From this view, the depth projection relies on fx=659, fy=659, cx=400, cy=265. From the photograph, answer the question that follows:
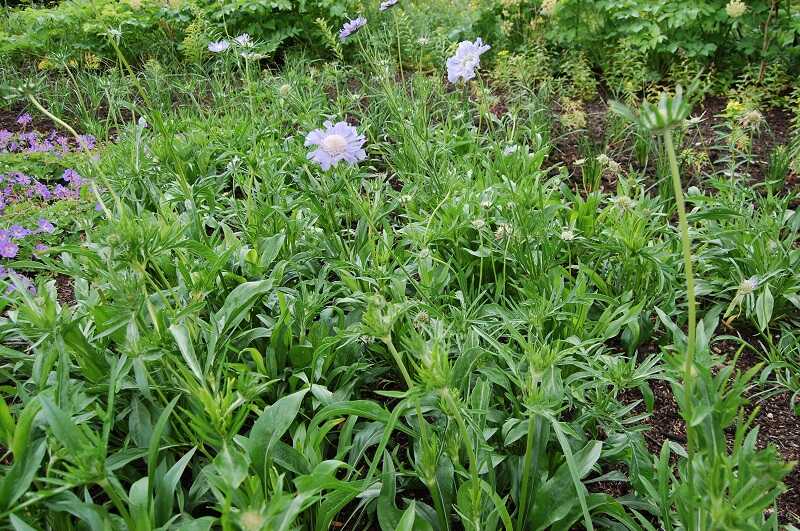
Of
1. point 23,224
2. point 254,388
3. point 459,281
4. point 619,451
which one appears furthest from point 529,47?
point 254,388

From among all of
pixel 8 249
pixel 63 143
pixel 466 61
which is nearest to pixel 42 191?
pixel 63 143

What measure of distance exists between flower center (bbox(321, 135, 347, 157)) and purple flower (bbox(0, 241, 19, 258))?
1168mm

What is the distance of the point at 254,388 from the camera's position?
1.07m

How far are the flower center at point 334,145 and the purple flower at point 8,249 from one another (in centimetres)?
117

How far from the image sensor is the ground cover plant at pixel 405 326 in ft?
3.48

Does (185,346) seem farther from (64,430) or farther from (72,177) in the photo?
(72,177)

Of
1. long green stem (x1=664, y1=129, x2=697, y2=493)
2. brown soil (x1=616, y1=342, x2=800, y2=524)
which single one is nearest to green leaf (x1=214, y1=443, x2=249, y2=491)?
long green stem (x1=664, y1=129, x2=697, y2=493)

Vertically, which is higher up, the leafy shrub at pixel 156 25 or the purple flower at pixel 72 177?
the leafy shrub at pixel 156 25

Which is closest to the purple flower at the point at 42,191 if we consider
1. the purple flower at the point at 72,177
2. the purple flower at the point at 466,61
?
the purple flower at the point at 72,177

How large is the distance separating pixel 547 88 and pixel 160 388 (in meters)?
2.48

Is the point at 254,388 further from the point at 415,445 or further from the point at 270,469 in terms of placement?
the point at 415,445

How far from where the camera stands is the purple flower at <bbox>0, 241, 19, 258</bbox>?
2178 mm

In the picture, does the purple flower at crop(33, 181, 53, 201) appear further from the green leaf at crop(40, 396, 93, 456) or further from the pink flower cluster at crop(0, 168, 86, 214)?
the green leaf at crop(40, 396, 93, 456)

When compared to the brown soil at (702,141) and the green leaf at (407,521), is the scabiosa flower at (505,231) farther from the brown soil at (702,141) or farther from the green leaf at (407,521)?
the brown soil at (702,141)
